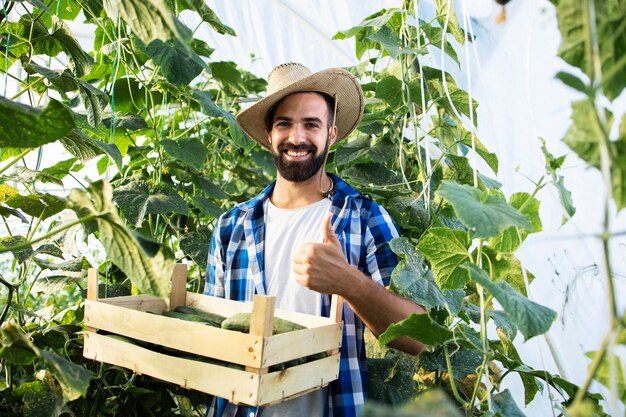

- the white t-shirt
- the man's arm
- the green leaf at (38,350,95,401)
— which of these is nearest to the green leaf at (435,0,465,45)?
the white t-shirt

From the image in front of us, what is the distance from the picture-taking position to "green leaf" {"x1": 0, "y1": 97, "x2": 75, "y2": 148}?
69cm

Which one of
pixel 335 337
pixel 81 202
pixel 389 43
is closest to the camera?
pixel 81 202

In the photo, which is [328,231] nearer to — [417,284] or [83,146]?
[417,284]

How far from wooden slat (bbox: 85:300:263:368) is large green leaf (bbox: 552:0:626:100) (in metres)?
0.57

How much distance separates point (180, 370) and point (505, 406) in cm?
48

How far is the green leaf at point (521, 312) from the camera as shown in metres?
0.75

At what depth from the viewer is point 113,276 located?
2.05 m

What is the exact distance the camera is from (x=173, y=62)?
1.60m

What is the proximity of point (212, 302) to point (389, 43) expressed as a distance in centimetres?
83

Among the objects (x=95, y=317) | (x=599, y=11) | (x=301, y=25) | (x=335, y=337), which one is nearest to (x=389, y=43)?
(x=335, y=337)

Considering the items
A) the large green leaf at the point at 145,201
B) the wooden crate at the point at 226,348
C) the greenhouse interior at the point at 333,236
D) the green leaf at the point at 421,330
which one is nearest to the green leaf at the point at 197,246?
the greenhouse interior at the point at 333,236

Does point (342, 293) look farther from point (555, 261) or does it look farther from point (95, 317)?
point (555, 261)

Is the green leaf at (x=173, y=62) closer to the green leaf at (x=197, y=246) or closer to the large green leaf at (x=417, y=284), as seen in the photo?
the green leaf at (x=197, y=246)

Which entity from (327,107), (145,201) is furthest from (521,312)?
(145,201)
